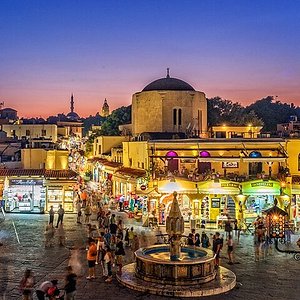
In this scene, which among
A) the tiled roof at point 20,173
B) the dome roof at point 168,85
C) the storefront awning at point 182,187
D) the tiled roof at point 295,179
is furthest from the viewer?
the dome roof at point 168,85

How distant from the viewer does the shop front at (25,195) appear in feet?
117

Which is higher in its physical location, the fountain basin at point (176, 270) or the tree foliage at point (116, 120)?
the tree foliage at point (116, 120)

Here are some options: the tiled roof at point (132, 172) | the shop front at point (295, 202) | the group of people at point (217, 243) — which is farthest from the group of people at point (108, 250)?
the shop front at point (295, 202)

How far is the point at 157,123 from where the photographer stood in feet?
154

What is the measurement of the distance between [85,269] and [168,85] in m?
31.1

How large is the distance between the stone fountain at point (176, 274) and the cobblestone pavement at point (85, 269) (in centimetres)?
34

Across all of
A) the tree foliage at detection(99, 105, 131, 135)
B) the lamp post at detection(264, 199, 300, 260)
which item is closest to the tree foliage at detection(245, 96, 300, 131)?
the tree foliage at detection(99, 105, 131, 135)

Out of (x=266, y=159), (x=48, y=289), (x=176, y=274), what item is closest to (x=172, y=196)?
(x=266, y=159)

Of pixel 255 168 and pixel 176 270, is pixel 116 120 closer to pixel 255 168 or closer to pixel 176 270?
pixel 255 168

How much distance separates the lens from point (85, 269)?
64.8 feet

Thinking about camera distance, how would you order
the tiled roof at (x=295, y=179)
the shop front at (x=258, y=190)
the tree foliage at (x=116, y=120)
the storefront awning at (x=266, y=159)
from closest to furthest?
the shop front at (x=258, y=190), the tiled roof at (x=295, y=179), the storefront awning at (x=266, y=159), the tree foliage at (x=116, y=120)

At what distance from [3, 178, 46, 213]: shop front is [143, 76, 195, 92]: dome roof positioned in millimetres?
17104

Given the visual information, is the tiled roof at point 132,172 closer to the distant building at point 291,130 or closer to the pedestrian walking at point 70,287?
the distant building at point 291,130

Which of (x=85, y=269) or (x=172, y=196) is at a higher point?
(x=172, y=196)
